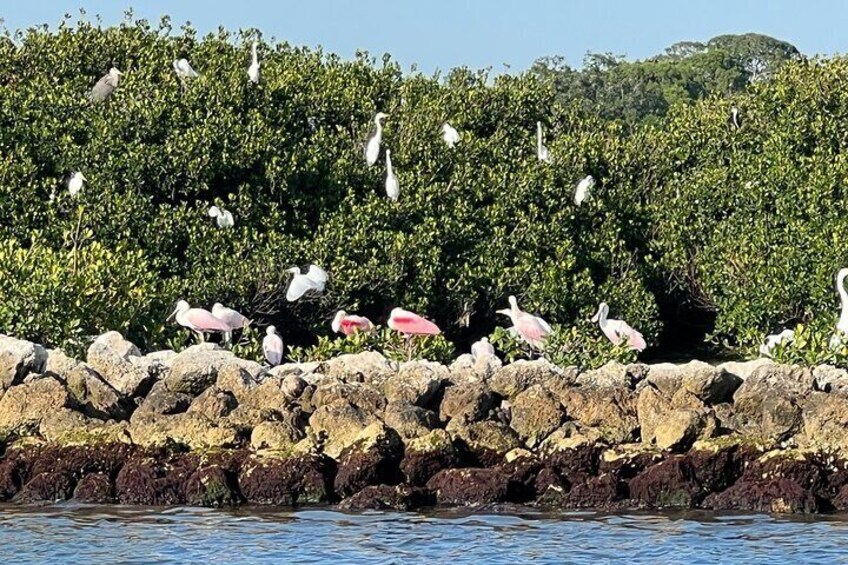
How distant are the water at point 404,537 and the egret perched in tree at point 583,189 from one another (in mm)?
13958

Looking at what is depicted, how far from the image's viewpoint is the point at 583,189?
31062 mm

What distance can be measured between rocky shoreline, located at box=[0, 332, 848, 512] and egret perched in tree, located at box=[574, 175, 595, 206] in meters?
11.0

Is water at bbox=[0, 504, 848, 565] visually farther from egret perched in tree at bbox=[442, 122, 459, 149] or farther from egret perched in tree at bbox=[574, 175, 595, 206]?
egret perched in tree at bbox=[442, 122, 459, 149]

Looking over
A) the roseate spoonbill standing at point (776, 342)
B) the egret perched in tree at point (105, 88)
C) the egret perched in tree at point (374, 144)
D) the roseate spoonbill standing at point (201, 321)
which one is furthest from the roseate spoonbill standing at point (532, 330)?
the egret perched in tree at point (105, 88)

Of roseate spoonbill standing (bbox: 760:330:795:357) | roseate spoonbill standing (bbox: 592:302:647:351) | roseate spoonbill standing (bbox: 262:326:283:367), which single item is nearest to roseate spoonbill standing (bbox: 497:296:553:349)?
roseate spoonbill standing (bbox: 592:302:647:351)

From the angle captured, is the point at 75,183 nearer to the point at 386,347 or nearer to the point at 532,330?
the point at 386,347

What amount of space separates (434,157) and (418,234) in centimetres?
239

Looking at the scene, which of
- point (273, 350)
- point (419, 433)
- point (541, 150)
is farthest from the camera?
point (541, 150)

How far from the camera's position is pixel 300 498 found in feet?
59.4

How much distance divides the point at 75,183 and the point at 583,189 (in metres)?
8.42

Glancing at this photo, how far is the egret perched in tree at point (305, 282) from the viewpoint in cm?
2530

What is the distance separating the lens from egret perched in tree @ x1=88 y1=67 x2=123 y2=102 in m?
29.3

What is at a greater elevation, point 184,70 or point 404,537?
point 184,70

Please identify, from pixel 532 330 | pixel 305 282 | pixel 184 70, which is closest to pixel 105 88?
pixel 184 70
